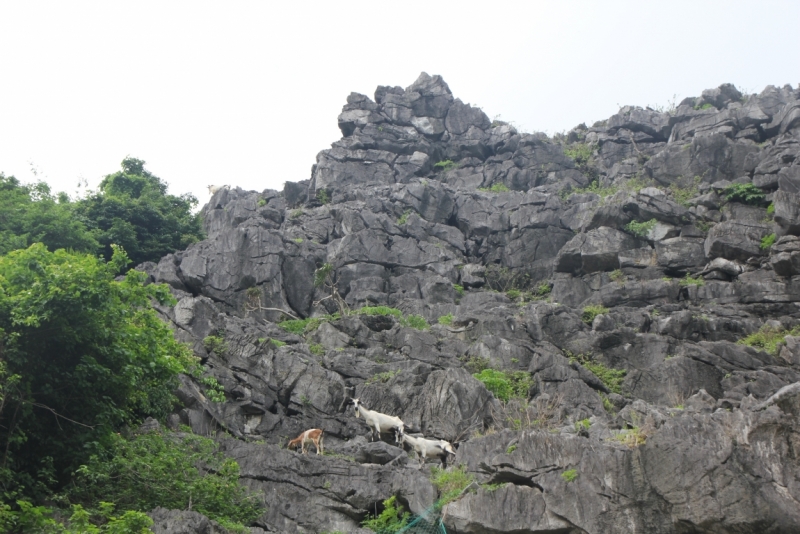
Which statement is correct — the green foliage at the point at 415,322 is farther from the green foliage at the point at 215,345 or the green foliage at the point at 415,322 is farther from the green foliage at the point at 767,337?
the green foliage at the point at 767,337

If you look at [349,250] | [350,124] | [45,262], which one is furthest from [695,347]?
[350,124]

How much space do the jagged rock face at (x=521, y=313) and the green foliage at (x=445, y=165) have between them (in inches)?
12.0

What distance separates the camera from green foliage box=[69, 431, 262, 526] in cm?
1493

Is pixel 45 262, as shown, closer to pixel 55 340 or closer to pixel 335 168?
pixel 55 340

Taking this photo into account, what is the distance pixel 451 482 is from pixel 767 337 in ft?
56.8

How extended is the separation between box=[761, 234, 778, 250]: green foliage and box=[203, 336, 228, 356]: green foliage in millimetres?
22999

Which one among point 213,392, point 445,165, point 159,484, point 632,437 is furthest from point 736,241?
point 159,484

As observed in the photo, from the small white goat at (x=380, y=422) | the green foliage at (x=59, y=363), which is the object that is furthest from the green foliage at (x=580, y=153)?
the green foliage at (x=59, y=363)

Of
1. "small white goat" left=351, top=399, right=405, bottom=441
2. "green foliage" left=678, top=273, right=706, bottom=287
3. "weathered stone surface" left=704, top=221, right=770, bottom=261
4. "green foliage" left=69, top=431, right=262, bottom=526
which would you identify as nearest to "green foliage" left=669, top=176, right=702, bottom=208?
"weathered stone surface" left=704, top=221, right=770, bottom=261

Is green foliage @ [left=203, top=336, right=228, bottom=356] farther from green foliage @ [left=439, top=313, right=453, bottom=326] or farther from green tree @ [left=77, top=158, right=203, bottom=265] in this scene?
green tree @ [left=77, top=158, right=203, bottom=265]

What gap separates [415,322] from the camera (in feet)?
103

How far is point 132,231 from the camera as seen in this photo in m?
39.7

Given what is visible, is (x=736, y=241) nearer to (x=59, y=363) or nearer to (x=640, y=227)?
(x=640, y=227)

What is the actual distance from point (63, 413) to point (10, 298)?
2.55 meters
